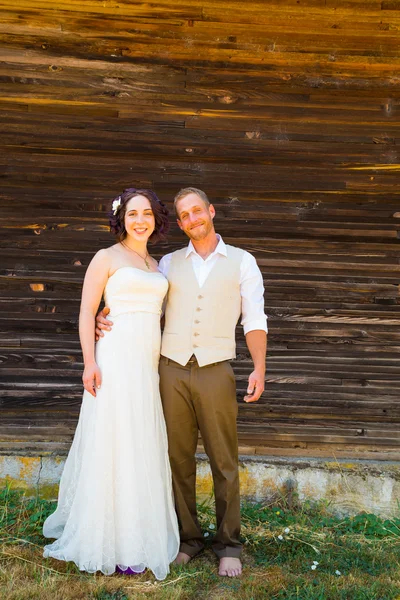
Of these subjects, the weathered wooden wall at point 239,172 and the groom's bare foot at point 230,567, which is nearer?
the groom's bare foot at point 230,567

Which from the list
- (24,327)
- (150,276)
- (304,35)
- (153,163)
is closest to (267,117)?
(304,35)

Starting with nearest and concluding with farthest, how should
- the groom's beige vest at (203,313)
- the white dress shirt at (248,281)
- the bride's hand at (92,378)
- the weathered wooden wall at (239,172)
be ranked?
1. the bride's hand at (92,378)
2. the groom's beige vest at (203,313)
3. the white dress shirt at (248,281)
4. the weathered wooden wall at (239,172)

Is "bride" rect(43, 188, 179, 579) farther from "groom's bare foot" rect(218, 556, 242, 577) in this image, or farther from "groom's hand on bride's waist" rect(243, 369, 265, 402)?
"groom's hand on bride's waist" rect(243, 369, 265, 402)

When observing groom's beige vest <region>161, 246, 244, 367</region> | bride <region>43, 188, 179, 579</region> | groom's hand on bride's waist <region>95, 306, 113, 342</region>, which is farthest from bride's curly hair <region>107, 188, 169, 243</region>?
groom's hand on bride's waist <region>95, 306, 113, 342</region>

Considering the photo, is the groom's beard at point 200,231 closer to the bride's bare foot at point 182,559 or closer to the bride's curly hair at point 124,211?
the bride's curly hair at point 124,211

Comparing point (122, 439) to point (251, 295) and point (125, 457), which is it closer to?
point (125, 457)

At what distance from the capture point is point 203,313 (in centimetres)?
324

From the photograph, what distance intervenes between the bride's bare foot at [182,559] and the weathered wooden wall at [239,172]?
3.55ft

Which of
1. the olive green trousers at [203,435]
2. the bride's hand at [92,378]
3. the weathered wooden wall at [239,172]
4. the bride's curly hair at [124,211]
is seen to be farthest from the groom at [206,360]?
the weathered wooden wall at [239,172]

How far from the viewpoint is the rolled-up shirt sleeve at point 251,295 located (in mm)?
3354

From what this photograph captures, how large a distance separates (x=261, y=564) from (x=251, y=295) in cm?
156

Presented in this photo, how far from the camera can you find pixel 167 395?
331 centimetres

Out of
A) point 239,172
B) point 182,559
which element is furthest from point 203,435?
point 239,172

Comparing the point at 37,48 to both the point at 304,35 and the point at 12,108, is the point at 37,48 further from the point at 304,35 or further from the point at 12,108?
the point at 304,35
